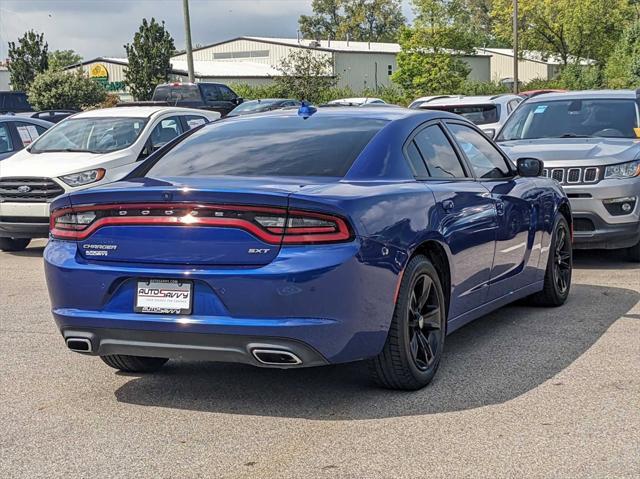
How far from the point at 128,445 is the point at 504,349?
279cm

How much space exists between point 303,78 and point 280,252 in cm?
4769

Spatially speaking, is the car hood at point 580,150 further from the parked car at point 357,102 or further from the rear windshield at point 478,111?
the rear windshield at point 478,111

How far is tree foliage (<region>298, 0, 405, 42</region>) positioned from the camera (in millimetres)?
115875

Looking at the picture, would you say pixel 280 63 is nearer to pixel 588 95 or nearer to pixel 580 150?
pixel 588 95

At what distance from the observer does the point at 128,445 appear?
4.75 metres

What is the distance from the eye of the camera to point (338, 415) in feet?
17.0

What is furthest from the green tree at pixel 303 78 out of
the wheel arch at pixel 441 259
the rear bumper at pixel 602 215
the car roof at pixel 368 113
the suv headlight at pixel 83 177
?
the wheel arch at pixel 441 259

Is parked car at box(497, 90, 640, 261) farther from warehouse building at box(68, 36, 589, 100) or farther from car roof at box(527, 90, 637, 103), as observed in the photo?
warehouse building at box(68, 36, 589, 100)

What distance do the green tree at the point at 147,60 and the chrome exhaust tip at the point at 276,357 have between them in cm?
4971

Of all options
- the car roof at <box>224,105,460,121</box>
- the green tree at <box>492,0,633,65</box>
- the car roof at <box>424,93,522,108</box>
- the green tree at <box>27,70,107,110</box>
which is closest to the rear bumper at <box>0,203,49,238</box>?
the car roof at <box>224,105,460,121</box>

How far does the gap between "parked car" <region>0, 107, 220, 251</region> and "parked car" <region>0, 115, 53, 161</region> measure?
1310 millimetres

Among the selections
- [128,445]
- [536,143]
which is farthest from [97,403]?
[536,143]

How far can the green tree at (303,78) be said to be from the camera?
5159 centimetres

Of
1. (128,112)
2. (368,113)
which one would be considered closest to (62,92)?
(128,112)
